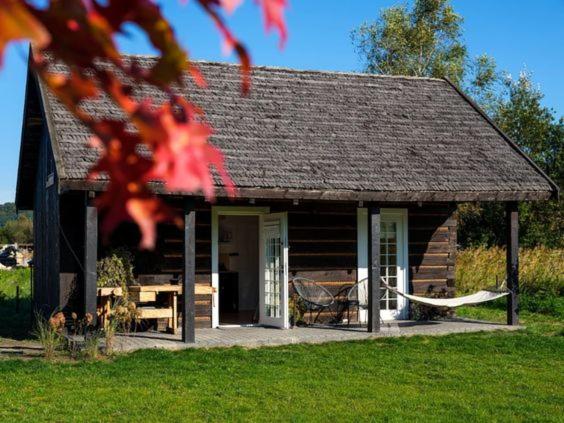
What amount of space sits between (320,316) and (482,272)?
7.26m

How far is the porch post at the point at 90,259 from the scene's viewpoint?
1179 centimetres

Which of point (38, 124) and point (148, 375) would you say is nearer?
point (148, 375)

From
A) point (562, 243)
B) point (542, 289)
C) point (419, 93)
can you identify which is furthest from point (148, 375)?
point (562, 243)

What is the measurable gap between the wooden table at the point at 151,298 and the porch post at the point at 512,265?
16.5 ft

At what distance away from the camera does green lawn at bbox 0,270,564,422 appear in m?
7.80

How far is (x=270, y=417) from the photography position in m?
7.57

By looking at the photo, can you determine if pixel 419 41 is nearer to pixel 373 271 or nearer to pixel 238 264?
pixel 238 264

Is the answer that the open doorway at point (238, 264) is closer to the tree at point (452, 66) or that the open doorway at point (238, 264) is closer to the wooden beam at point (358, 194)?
the wooden beam at point (358, 194)

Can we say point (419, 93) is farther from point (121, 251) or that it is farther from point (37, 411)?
point (37, 411)

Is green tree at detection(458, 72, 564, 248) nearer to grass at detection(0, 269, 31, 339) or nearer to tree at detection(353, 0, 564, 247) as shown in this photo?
tree at detection(353, 0, 564, 247)

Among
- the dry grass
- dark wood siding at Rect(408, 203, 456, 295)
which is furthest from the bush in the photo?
dark wood siding at Rect(408, 203, 456, 295)

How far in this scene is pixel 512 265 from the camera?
1473 cm

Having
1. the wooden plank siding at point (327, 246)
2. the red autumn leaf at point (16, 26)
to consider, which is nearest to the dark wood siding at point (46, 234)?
the wooden plank siding at point (327, 246)

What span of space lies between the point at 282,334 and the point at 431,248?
4.17m
